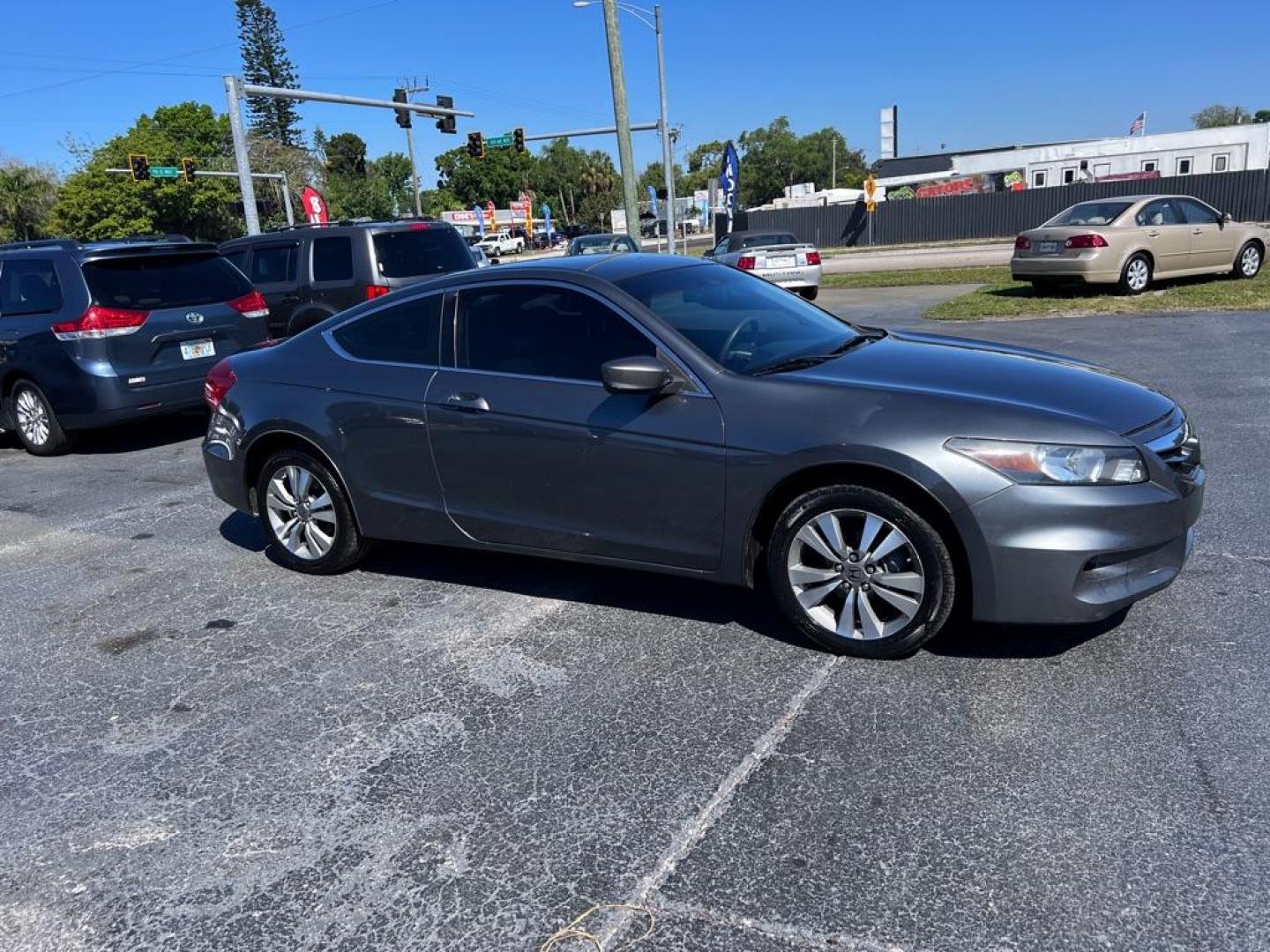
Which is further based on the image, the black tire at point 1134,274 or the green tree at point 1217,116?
the green tree at point 1217,116

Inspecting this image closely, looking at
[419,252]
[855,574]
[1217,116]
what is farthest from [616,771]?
[1217,116]

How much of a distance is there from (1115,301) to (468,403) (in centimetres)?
1282

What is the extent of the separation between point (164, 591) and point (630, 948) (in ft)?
12.4

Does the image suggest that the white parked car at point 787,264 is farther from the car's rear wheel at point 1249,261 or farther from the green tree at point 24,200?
the green tree at point 24,200

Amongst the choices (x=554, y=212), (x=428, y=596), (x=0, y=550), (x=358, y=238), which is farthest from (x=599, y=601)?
(x=554, y=212)

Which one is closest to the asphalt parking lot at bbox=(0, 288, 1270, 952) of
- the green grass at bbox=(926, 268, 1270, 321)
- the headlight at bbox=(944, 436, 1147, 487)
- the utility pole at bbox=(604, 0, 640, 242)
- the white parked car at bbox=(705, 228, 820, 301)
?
the headlight at bbox=(944, 436, 1147, 487)

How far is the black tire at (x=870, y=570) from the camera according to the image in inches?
140

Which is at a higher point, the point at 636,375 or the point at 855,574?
the point at 636,375

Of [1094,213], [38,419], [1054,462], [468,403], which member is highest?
[1094,213]

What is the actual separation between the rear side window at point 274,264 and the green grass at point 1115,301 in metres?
9.03

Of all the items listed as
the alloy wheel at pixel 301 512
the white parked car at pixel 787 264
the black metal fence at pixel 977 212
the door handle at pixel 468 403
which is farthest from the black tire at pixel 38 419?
the black metal fence at pixel 977 212

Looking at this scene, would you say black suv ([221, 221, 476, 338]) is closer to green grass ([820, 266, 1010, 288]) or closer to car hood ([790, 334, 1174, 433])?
car hood ([790, 334, 1174, 433])

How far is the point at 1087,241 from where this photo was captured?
14469 mm

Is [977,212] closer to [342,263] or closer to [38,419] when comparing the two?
[342,263]
